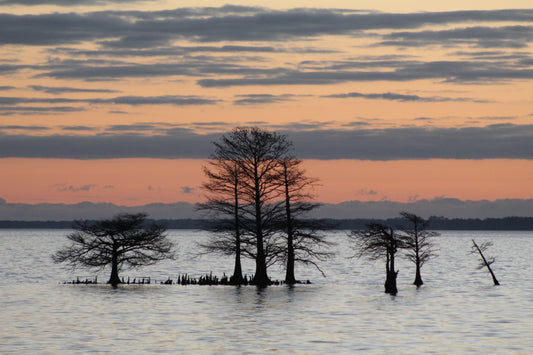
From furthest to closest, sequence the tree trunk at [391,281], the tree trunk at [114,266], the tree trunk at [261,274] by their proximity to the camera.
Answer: the tree trunk at [114,266], the tree trunk at [261,274], the tree trunk at [391,281]

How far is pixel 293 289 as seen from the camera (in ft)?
236

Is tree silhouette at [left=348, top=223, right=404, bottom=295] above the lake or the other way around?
above

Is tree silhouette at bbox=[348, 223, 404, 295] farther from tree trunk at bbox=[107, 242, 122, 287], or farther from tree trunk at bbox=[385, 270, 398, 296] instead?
tree trunk at bbox=[107, 242, 122, 287]

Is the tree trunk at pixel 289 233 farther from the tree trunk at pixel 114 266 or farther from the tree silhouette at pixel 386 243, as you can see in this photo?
the tree trunk at pixel 114 266

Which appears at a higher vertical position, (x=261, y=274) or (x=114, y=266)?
(x=114, y=266)

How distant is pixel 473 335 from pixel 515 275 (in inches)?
3086

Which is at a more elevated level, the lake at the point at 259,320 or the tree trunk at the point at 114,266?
the tree trunk at the point at 114,266

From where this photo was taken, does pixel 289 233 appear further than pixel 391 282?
Yes

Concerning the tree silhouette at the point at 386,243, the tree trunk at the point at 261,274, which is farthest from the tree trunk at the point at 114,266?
the tree silhouette at the point at 386,243

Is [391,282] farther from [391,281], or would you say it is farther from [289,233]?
[289,233]

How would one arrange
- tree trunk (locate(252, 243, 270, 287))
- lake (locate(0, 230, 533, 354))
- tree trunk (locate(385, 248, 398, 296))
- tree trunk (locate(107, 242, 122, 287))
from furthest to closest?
tree trunk (locate(107, 242, 122, 287)) → tree trunk (locate(252, 243, 270, 287)) → tree trunk (locate(385, 248, 398, 296)) → lake (locate(0, 230, 533, 354))

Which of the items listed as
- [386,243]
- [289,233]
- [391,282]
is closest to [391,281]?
[391,282]

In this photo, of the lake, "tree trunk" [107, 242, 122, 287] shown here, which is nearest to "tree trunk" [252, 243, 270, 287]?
the lake

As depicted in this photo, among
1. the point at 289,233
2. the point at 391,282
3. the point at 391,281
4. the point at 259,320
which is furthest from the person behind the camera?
the point at 289,233
